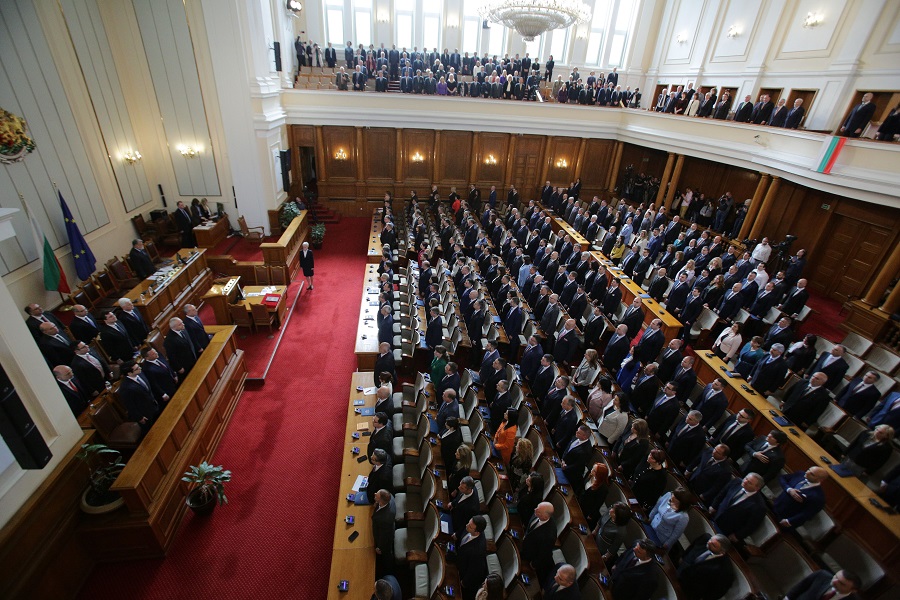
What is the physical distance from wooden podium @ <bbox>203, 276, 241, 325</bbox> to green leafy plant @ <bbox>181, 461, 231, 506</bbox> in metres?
4.15

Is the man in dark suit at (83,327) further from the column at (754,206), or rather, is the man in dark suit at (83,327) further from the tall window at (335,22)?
the tall window at (335,22)

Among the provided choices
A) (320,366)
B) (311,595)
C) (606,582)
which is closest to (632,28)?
(320,366)

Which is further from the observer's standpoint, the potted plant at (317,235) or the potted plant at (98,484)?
the potted plant at (317,235)

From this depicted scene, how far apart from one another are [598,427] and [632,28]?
1957 centimetres

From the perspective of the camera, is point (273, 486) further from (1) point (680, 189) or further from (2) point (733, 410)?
(1) point (680, 189)

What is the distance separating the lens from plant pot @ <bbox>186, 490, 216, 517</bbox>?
5.14m

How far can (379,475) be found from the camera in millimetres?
4762

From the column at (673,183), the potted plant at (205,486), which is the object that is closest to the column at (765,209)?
the column at (673,183)

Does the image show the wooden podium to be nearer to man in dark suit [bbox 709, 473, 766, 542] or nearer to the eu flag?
the eu flag

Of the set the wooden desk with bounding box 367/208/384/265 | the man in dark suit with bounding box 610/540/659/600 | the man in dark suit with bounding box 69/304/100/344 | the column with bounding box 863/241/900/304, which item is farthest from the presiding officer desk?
the man in dark suit with bounding box 69/304/100/344

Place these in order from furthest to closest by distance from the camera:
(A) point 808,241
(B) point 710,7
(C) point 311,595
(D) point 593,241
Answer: (B) point 710,7 → (D) point 593,241 → (A) point 808,241 → (C) point 311,595

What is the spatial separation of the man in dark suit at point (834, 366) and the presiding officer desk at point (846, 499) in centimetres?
113

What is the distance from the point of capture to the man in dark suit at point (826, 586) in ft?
11.4

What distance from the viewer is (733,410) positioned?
21.8 feet
